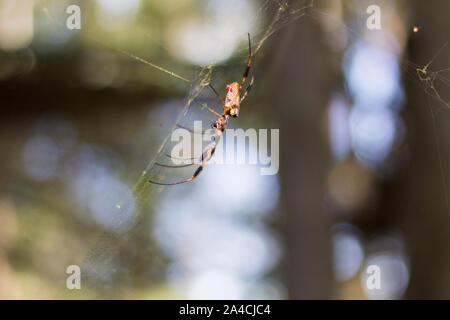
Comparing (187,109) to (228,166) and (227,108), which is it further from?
(228,166)

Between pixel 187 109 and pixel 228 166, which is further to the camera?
pixel 228 166

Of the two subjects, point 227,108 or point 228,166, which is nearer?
point 227,108

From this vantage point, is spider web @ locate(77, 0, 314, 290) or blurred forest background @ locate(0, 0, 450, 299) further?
blurred forest background @ locate(0, 0, 450, 299)

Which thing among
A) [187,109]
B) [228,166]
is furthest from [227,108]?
[228,166]

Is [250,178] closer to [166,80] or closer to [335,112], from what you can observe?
[335,112]

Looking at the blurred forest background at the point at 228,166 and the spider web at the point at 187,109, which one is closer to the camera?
the spider web at the point at 187,109

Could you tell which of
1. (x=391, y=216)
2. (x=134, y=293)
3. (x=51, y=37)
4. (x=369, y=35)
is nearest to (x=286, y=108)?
(x=369, y=35)

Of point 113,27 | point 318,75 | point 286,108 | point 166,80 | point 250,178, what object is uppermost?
point 113,27

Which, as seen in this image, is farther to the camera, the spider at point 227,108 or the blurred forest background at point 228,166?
the blurred forest background at point 228,166
